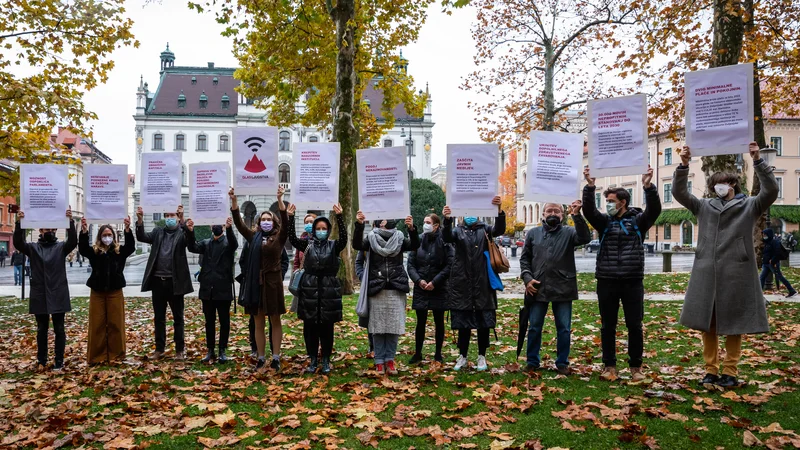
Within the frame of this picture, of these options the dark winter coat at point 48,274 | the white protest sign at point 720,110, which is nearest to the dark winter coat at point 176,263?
the dark winter coat at point 48,274

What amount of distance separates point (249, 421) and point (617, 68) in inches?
603

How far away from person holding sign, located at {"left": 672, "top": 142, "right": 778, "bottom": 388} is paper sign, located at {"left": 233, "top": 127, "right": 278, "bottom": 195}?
16.7 feet

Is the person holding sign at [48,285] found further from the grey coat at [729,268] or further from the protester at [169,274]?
the grey coat at [729,268]

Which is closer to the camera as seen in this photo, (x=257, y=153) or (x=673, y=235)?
(x=257, y=153)

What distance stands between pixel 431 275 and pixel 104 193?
4.90 meters

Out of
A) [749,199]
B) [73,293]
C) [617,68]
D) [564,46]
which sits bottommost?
[73,293]

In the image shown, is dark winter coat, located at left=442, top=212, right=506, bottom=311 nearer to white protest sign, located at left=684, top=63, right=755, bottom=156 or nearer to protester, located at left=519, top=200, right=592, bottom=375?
protester, located at left=519, top=200, right=592, bottom=375

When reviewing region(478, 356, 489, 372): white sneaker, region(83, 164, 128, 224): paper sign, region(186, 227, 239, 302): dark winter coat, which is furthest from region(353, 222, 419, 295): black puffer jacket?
region(83, 164, 128, 224): paper sign

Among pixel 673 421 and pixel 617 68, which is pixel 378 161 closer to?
pixel 673 421

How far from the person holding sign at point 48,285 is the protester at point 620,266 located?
23.2 ft

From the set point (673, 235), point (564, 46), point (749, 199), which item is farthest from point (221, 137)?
point (749, 199)

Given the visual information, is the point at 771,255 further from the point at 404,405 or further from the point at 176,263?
the point at 176,263

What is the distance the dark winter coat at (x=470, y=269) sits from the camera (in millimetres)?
7938

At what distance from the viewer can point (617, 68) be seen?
17.6 metres
